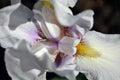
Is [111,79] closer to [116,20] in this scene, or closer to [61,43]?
[61,43]

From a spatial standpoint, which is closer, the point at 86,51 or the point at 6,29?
the point at 6,29

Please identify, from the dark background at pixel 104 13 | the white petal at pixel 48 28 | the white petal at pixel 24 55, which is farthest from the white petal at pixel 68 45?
the dark background at pixel 104 13

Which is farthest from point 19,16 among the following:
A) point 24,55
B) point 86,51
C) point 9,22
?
point 86,51

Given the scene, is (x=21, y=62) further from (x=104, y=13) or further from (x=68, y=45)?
(x=104, y=13)

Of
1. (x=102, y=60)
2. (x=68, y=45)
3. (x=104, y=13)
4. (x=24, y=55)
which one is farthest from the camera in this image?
(x=104, y=13)

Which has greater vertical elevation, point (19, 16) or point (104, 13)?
point (19, 16)

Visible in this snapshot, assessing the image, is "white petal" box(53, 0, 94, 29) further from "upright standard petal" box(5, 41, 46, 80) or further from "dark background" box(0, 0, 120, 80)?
"dark background" box(0, 0, 120, 80)

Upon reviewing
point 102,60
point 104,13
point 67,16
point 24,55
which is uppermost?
point 67,16
